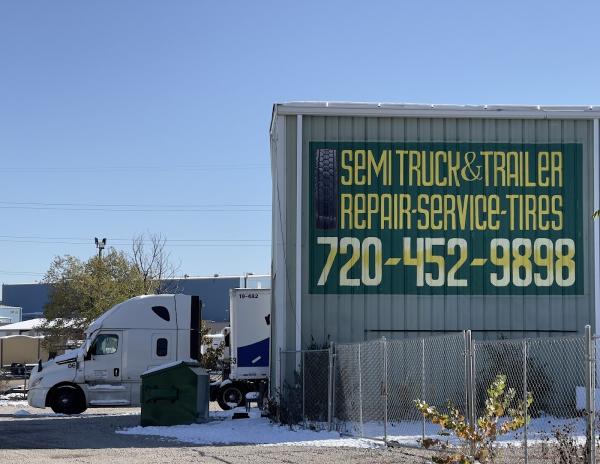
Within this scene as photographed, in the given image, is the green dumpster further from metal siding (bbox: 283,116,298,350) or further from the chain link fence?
metal siding (bbox: 283,116,298,350)

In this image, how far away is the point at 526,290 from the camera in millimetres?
23219

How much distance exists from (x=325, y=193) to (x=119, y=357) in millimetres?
8679

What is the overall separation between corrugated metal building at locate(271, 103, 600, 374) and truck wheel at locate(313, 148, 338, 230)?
2 centimetres

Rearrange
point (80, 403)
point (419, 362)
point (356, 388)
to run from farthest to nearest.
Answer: point (80, 403) < point (419, 362) < point (356, 388)

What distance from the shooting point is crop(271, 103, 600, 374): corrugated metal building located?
76.0 feet

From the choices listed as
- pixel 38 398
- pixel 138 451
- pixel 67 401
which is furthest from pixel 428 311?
pixel 38 398

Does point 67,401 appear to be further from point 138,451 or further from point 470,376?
point 470,376

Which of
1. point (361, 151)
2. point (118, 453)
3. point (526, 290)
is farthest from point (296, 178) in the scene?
point (118, 453)

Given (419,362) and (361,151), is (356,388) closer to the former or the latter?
(419,362)

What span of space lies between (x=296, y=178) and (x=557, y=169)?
5764mm

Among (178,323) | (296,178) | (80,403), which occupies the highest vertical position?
(296,178)

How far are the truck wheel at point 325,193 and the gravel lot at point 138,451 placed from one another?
6.29m

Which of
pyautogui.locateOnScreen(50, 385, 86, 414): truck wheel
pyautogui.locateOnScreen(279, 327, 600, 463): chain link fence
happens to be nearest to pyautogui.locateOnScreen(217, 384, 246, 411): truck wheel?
pyautogui.locateOnScreen(50, 385, 86, 414): truck wheel

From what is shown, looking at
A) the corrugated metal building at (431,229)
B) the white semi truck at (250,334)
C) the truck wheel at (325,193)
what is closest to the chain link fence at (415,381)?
the corrugated metal building at (431,229)
